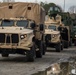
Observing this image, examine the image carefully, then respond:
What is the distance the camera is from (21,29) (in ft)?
64.2

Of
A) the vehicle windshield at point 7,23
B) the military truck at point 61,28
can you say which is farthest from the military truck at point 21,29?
the military truck at point 61,28

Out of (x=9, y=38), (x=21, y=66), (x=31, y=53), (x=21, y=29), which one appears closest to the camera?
(x=21, y=66)

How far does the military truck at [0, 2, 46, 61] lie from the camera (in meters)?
18.9

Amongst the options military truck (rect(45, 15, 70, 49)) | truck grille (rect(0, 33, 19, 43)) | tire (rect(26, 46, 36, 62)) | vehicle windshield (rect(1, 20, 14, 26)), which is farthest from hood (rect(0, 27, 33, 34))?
military truck (rect(45, 15, 70, 49))

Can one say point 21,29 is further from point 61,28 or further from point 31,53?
point 61,28

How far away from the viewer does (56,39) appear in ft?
104

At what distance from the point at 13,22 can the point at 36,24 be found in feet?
5.67

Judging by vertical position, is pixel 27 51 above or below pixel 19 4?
below

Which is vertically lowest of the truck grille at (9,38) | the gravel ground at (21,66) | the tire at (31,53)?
the gravel ground at (21,66)

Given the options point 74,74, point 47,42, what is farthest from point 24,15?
point 74,74

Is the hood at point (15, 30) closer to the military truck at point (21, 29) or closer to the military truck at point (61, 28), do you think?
the military truck at point (21, 29)

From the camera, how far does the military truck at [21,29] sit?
18.9 meters

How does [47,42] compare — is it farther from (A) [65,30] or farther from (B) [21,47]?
(B) [21,47]

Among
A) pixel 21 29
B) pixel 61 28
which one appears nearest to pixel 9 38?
pixel 21 29
